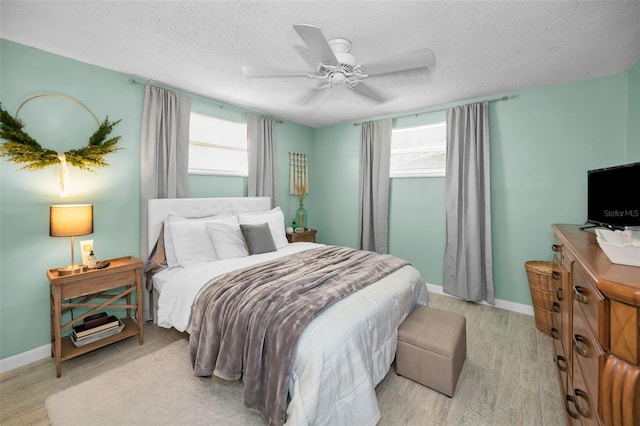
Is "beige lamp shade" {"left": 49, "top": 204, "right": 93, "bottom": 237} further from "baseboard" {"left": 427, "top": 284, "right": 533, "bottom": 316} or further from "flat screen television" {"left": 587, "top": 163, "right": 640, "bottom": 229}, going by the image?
"baseboard" {"left": 427, "top": 284, "right": 533, "bottom": 316}

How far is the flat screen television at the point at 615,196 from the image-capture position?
5.10 ft

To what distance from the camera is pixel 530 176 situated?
3.14 meters

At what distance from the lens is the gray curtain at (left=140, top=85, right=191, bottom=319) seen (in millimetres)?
2846

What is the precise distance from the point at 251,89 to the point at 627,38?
3.34 meters

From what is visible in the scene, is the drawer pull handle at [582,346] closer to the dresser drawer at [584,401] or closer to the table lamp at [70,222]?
the dresser drawer at [584,401]

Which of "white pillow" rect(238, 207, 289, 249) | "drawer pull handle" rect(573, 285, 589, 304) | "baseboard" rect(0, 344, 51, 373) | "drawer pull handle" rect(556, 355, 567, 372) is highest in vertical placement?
"white pillow" rect(238, 207, 289, 249)

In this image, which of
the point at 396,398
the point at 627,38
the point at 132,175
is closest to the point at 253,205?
the point at 132,175

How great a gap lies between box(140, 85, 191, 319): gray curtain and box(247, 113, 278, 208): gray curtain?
91 cm

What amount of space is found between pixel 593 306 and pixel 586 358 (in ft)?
0.92

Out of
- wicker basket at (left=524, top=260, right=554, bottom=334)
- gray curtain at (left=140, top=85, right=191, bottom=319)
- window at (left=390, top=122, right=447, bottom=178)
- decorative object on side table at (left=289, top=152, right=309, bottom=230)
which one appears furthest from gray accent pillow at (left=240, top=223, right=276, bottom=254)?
wicker basket at (left=524, top=260, right=554, bottom=334)

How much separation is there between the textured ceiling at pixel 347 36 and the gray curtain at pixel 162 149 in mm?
233

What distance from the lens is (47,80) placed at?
2.30 m

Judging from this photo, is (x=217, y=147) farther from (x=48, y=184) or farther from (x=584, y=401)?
(x=584, y=401)

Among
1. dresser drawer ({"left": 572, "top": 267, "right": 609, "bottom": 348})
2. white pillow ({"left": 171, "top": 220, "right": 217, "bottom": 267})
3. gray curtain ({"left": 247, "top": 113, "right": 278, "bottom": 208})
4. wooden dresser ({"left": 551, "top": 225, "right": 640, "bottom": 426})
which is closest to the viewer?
wooden dresser ({"left": 551, "top": 225, "right": 640, "bottom": 426})
